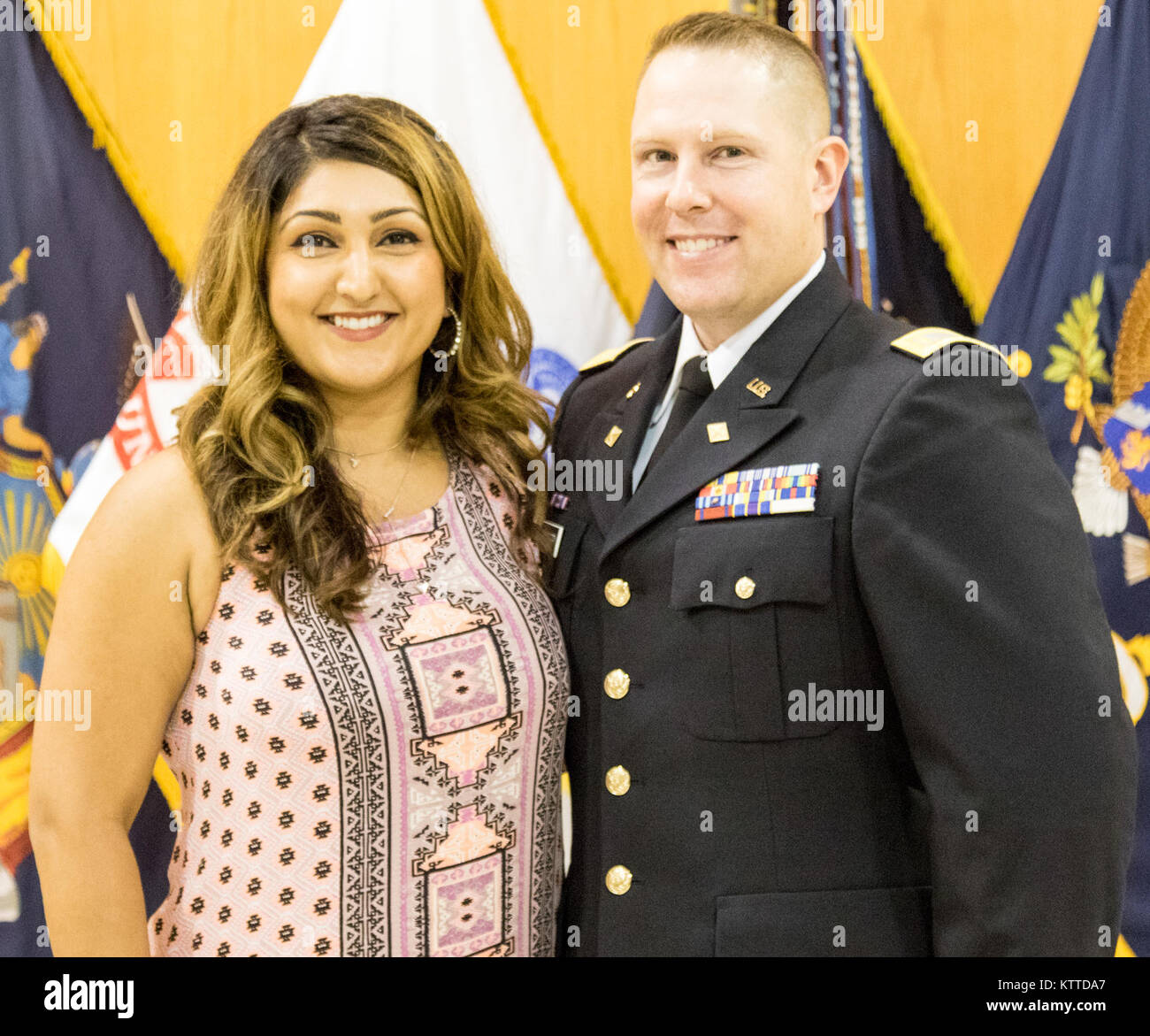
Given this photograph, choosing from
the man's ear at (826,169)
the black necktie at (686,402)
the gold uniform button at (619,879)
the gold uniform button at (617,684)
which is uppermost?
the man's ear at (826,169)

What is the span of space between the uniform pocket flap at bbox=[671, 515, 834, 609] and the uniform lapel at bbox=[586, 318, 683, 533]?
6.3 inches

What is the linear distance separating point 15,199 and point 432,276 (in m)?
1.01

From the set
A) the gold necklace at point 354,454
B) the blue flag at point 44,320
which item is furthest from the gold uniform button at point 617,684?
the blue flag at point 44,320

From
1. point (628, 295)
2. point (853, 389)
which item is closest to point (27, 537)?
point (628, 295)

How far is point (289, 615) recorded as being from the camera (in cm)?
156

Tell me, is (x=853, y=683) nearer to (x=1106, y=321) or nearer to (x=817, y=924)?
(x=817, y=924)

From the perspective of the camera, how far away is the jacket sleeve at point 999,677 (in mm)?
1411

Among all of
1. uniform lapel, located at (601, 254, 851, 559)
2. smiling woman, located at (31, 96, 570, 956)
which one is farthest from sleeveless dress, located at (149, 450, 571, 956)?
uniform lapel, located at (601, 254, 851, 559)

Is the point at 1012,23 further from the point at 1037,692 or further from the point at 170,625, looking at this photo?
the point at 170,625

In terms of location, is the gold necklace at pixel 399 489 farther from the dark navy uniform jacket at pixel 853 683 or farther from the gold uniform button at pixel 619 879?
the gold uniform button at pixel 619 879

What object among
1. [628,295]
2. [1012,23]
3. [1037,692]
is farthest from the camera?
[628,295]

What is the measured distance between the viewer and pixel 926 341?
155cm

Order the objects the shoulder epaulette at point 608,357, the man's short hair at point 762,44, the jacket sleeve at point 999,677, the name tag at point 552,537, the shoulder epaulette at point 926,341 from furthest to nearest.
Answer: the shoulder epaulette at point 608,357 < the name tag at point 552,537 < the man's short hair at point 762,44 < the shoulder epaulette at point 926,341 < the jacket sleeve at point 999,677

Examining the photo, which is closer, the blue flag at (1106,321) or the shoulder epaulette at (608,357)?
the shoulder epaulette at (608,357)
